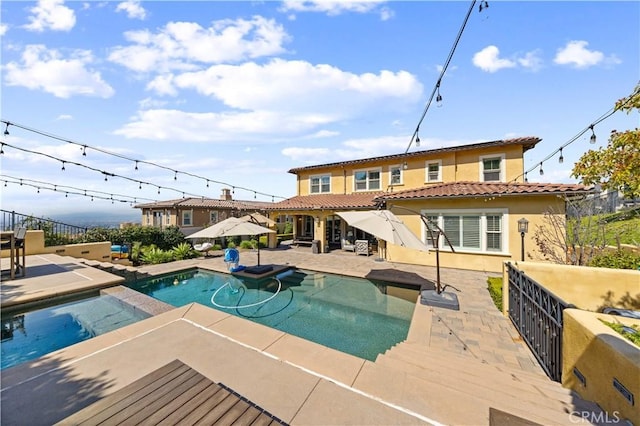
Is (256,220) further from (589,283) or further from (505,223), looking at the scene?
(589,283)

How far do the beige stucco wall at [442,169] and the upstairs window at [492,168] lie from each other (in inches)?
7.3

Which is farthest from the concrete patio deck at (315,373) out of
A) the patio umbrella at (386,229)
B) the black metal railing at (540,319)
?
the patio umbrella at (386,229)

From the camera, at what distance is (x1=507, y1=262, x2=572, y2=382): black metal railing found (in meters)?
3.99

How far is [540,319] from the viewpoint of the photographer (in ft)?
15.1

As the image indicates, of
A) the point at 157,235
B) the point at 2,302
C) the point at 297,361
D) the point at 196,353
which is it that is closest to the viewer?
the point at 297,361

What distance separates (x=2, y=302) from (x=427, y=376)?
10423 mm

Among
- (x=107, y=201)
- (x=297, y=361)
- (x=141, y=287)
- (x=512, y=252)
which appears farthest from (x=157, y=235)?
(x=512, y=252)

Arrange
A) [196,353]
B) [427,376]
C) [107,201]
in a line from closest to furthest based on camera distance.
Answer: [427,376], [196,353], [107,201]

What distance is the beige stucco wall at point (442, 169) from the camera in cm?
1397

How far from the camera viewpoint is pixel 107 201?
17578 mm

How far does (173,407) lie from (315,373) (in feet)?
6.49

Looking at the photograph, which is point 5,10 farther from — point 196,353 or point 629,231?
point 629,231

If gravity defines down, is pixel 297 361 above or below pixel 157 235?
below

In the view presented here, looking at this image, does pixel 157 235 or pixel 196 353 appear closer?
pixel 196 353
